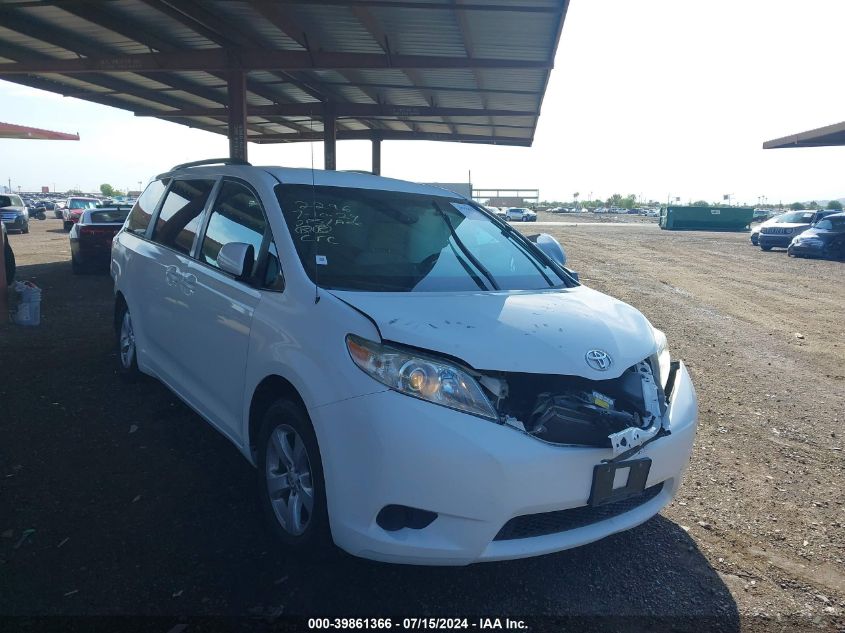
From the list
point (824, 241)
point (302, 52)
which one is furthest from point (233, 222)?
point (824, 241)

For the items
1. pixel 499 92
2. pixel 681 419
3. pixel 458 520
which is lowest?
pixel 458 520

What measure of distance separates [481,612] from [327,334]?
4.38 feet

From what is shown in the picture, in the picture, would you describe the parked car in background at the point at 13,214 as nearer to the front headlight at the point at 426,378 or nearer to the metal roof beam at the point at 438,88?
the metal roof beam at the point at 438,88

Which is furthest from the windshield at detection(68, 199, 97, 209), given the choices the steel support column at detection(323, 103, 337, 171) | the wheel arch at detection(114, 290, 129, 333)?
the wheel arch at detection(114, 290, 129, 333)

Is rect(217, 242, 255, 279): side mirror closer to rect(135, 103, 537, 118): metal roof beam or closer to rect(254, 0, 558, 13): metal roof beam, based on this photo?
rect(254, 0, 558, 13): metal roof beam

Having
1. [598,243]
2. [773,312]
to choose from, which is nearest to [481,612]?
[773,312]

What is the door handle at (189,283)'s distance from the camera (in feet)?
12.8

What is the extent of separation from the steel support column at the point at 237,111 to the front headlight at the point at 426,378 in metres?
10.2

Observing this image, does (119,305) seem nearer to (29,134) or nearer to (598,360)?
(598,360)

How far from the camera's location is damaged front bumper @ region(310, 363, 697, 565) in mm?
2363

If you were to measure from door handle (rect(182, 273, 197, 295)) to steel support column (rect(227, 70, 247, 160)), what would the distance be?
27.2ft

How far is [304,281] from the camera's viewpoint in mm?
2984

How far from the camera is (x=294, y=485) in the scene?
2928 mm

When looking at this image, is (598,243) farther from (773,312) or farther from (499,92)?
(773,312)
